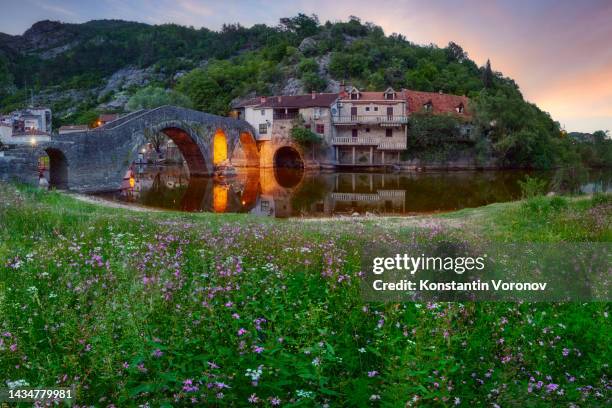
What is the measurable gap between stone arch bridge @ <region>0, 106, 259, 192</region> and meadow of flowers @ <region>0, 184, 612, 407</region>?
2007cm

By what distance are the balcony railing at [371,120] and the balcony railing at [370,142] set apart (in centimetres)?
173

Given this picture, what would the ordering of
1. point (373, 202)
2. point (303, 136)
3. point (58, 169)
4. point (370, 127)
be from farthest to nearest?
point (370, 127) < point (303, 136) < point (58, 169) < point (373, 202)

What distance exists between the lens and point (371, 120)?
179 feet

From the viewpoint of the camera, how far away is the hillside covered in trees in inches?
2197

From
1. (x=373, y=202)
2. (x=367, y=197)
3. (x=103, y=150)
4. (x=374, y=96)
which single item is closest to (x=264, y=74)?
(x=374, y=96)

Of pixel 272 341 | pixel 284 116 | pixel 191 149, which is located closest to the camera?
pixel 272 341

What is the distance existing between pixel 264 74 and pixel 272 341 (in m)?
72.9

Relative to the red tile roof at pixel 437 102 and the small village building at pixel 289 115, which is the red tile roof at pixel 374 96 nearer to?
the small village building at pixel 289 115

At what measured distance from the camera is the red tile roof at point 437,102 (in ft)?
191

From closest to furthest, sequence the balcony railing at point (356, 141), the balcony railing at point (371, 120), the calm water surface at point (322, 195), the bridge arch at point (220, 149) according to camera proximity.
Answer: the calm water surface at point (322, 195) → the bridge arch at point (220, 149) → the balcony railing at point (371, 120) → the balcony railing at point (356, 141)

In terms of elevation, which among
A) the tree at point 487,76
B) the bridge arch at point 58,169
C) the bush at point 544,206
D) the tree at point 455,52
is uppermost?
the tree at point 455,52

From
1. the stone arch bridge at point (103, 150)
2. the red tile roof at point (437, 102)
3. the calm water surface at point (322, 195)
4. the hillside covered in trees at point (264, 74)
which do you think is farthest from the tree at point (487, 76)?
the stone arch bridge at point (103, 150)

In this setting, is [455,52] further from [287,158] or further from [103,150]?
[103,150]

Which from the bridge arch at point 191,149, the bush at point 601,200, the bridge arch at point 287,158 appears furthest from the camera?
the bridge arch at point 287,158
